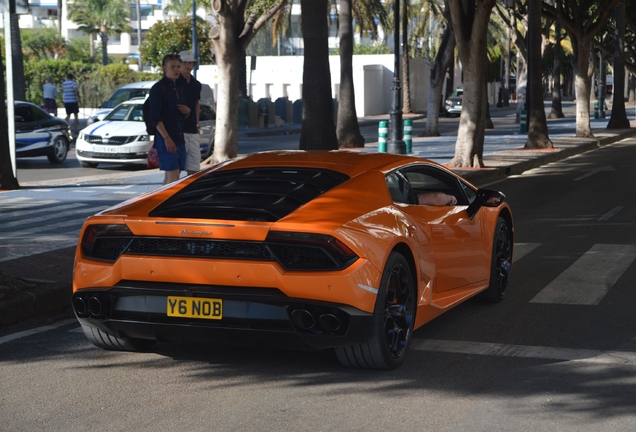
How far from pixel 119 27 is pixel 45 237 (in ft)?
289

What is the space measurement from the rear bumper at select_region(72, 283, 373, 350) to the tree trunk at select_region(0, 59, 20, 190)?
10.3 meters

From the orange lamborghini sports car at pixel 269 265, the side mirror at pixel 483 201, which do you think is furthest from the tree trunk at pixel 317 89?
the orange lamborghini sports car at pixel 269 265

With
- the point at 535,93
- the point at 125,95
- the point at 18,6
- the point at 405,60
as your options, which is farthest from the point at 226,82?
the point at 405,60

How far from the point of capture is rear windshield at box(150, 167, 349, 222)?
550cm

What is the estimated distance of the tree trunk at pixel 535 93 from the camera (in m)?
25.4

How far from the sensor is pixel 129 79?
184 feet

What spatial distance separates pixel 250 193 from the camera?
5840mm

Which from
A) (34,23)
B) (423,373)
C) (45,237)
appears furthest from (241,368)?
(34,23)

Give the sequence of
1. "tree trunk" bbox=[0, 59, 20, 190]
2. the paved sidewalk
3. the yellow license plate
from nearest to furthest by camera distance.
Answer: the yellow license plate, the paved sidewalk, "tree trunk" bbox=[0, 59, 20, 190]

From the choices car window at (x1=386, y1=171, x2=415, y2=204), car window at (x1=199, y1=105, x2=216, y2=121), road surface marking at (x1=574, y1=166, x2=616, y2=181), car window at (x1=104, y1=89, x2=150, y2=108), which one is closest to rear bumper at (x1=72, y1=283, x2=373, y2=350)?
car window at (x1=386, y1=171, x2=415, y2=204)

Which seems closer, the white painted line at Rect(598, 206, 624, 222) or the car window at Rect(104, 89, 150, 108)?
the white painted line at Rect(598, 206, 624, 222)

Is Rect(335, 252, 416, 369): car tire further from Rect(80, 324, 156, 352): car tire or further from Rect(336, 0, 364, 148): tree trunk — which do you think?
Rect(336, 0, 364, 148): tree trunk

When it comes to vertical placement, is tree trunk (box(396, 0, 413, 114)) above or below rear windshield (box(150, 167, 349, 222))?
above

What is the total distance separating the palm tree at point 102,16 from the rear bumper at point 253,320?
273ft
